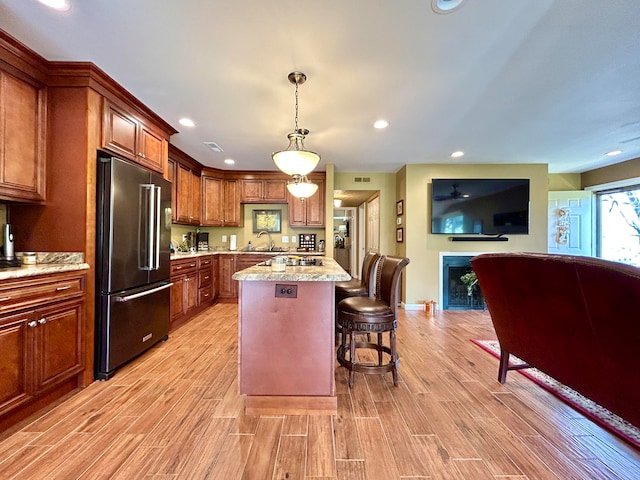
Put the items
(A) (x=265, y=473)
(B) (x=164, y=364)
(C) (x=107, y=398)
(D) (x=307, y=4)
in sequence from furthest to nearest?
(B) (x=164, y=364) < (C) (x=107, y=398) < (D) (x=307, y=4) < (A) (x=265, y=473)

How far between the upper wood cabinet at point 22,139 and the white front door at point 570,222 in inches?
271

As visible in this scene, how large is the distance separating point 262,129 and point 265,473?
313 cm

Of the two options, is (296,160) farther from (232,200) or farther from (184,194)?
(232,200)

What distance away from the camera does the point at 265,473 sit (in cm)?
133

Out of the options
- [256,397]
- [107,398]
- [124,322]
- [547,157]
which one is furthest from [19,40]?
[547,157]

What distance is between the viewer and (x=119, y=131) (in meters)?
2.42

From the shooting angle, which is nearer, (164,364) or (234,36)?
(234,36)

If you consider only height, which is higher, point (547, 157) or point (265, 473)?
point (547, 157)

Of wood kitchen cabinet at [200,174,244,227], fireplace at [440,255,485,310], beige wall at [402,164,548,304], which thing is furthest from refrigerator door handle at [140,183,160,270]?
fireplace at [440,255,485,310]

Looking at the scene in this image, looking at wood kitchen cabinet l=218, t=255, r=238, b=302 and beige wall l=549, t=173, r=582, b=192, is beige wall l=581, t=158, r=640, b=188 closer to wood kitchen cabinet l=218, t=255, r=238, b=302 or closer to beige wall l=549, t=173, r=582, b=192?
beige wall l=549, t=173, r=582, b=192

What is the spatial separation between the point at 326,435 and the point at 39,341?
1.88 metres

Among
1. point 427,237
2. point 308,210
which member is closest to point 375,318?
point 427,237

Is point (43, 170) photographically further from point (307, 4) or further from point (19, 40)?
point (307, 4)

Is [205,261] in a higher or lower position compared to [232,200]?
lower
